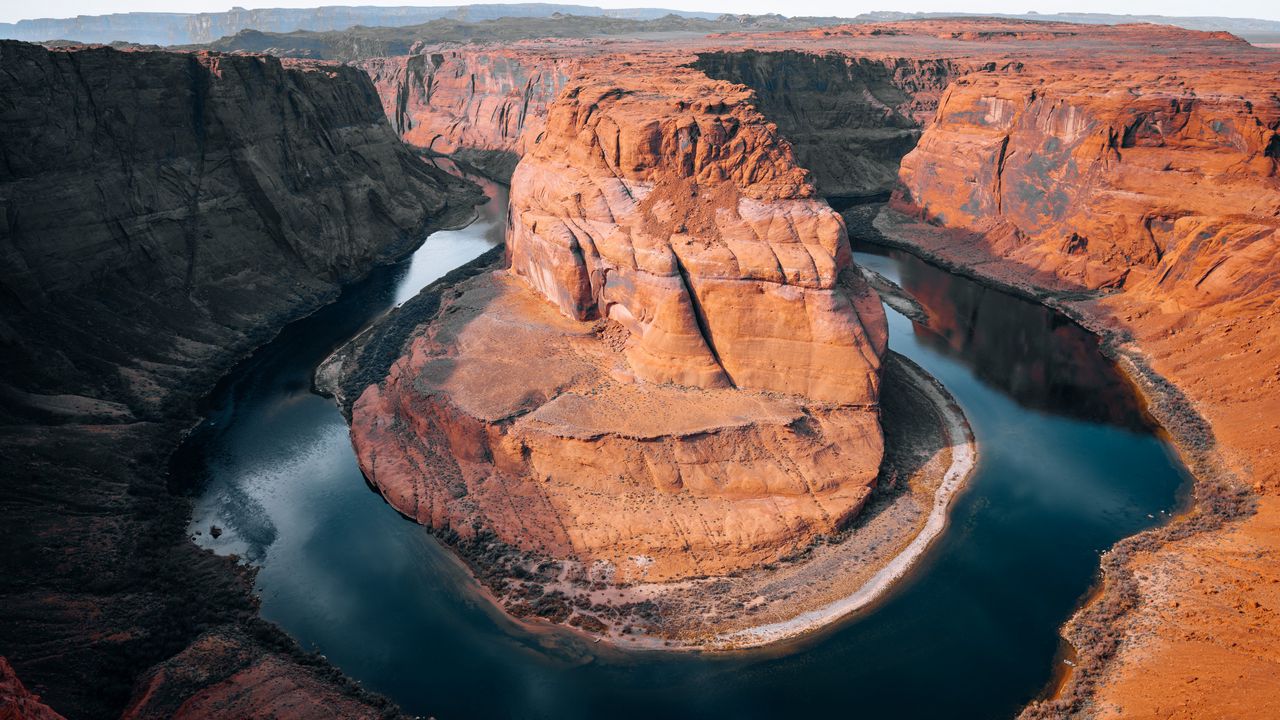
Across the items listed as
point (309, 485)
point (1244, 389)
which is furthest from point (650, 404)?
point (1244, 389)

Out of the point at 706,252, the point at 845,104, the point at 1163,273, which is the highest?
the point at 845,104

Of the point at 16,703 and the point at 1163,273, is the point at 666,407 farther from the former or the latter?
the point at 1163,273

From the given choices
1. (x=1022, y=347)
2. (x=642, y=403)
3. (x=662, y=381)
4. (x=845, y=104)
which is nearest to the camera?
(x=642, y=403)

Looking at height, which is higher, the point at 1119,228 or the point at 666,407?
the point at 1119,228

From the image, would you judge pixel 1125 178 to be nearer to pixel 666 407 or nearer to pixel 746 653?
Result: pixel 666 407

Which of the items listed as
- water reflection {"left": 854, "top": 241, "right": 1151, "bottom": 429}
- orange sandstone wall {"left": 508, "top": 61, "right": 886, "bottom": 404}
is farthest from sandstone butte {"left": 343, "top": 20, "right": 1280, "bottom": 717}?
water reflection {"left": 854, "top": 241, "right": 1151, "bottom": 429}

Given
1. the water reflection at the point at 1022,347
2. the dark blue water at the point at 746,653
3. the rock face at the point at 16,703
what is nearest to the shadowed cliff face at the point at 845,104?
the water reflection at the point at 1022,347

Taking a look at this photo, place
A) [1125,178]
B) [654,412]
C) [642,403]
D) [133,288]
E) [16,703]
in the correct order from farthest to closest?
[1125,178] → [133,288] → [642,403] → [654,412] → [16,703]

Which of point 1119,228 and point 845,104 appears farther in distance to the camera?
point 845,104

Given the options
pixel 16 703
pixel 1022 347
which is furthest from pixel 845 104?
pixel 16 703
